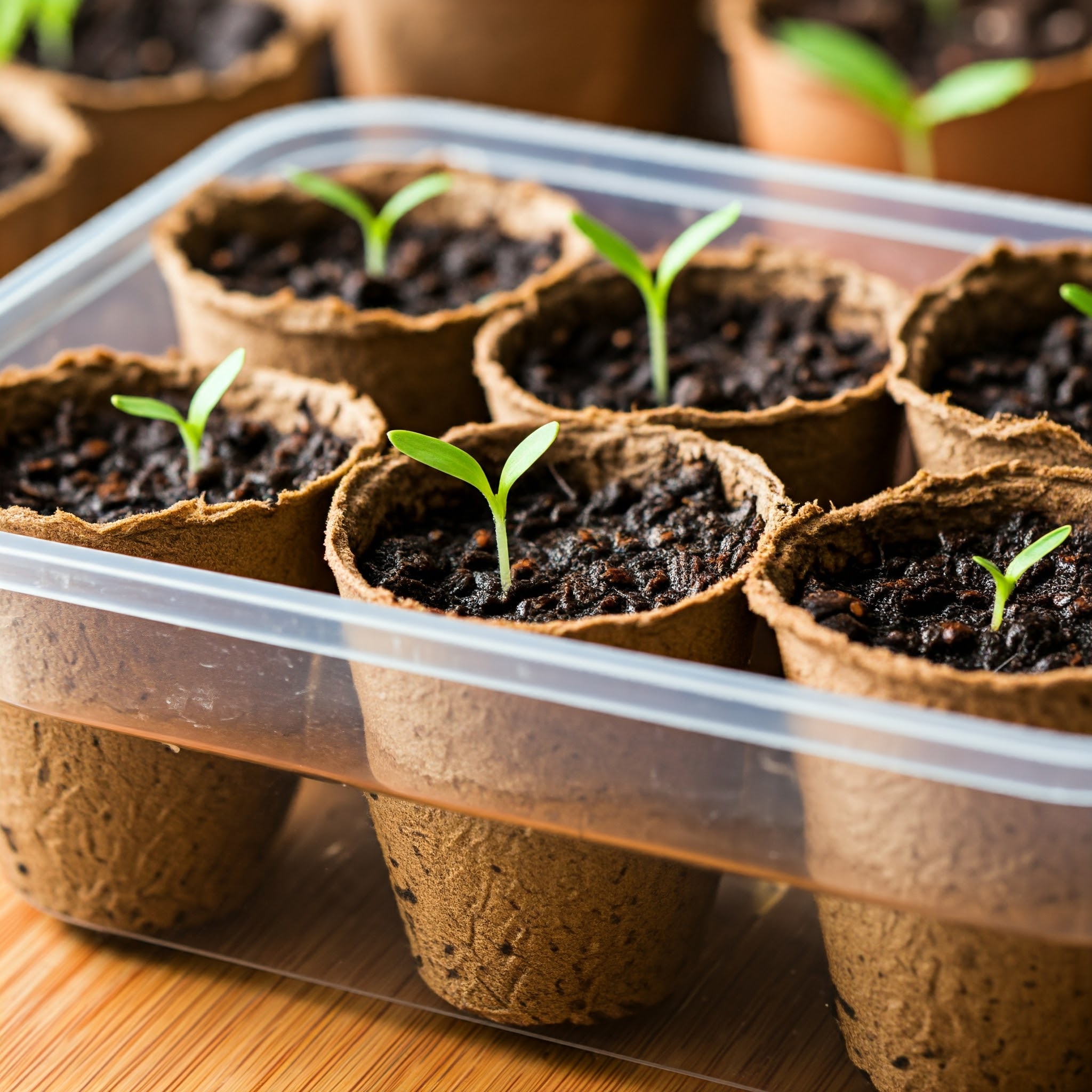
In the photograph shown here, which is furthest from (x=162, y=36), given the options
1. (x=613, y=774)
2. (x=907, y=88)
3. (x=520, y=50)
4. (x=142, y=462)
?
(x=613, y=774)

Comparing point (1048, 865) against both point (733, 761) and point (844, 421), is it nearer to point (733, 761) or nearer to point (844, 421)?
point (733, 761)

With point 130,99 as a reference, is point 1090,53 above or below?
below

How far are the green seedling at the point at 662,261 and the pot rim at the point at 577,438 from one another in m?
0.15

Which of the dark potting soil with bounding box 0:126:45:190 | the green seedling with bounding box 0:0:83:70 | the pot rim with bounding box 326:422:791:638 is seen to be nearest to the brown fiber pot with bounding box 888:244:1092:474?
the pot rim with bounding box 326:422:791:638

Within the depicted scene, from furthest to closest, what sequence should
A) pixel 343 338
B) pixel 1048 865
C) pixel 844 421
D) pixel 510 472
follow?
pixel 343 338
pixel 844 421
pixel 510 472
pixel 1048 865

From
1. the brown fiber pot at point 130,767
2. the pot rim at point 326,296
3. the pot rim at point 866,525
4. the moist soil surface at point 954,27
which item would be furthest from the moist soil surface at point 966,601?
the moist soil surface at point 954,27

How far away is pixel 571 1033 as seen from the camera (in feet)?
3.38

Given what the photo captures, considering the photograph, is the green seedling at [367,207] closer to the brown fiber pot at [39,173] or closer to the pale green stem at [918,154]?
the brown fiber pot at [39,173]

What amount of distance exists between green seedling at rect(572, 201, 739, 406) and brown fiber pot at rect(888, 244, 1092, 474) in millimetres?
189

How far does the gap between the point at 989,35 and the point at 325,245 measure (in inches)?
42.5

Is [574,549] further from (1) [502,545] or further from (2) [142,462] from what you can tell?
(2) [142,462]

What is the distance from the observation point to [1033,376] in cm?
126

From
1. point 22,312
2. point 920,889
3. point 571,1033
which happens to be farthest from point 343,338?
point 920,889

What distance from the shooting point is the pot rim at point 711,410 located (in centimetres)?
116
